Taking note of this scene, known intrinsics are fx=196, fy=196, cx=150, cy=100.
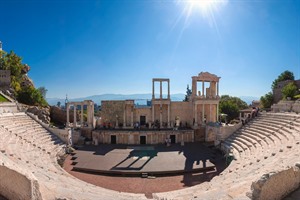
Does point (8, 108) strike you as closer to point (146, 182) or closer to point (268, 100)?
point (146, 182)

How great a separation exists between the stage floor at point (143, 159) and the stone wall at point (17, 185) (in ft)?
39.3

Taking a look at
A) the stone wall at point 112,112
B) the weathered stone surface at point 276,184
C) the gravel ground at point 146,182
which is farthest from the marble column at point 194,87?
the weathered stone surface at point 276,184

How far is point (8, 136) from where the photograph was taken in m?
16.5

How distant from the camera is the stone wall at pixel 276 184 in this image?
535 cm

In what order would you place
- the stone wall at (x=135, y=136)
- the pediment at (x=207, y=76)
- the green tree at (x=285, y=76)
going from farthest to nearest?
the green tree at (x=285, y=76)
the pediment at (x=207, y=76)
the stone wall at (x=135, y=136)

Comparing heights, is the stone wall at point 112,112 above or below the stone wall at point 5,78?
below

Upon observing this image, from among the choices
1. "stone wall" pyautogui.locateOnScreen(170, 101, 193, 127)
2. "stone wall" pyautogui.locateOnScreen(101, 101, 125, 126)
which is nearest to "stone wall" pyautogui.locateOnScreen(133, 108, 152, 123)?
"stone wall" pyautogui.locateOnScreen(101, 101, 125, 126)

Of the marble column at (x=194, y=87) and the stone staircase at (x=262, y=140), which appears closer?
the stone staircase at (x=262, y=140)

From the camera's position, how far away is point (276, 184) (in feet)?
18.5

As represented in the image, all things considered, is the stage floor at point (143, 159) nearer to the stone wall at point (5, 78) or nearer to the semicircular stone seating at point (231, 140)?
the semicircular stone seating at point (231, 140)

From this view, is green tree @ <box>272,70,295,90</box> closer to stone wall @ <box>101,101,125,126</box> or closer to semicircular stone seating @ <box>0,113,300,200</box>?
semicircular stone seating @ <box>0,113,300,200</box>

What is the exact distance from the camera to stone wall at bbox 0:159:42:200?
204 inches

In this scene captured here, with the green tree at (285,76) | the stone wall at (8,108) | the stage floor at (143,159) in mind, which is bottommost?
the stage floor at (143,159)

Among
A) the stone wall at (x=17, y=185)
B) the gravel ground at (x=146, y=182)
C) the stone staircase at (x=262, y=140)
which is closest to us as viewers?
the stone wall at (x=17, y=185)
